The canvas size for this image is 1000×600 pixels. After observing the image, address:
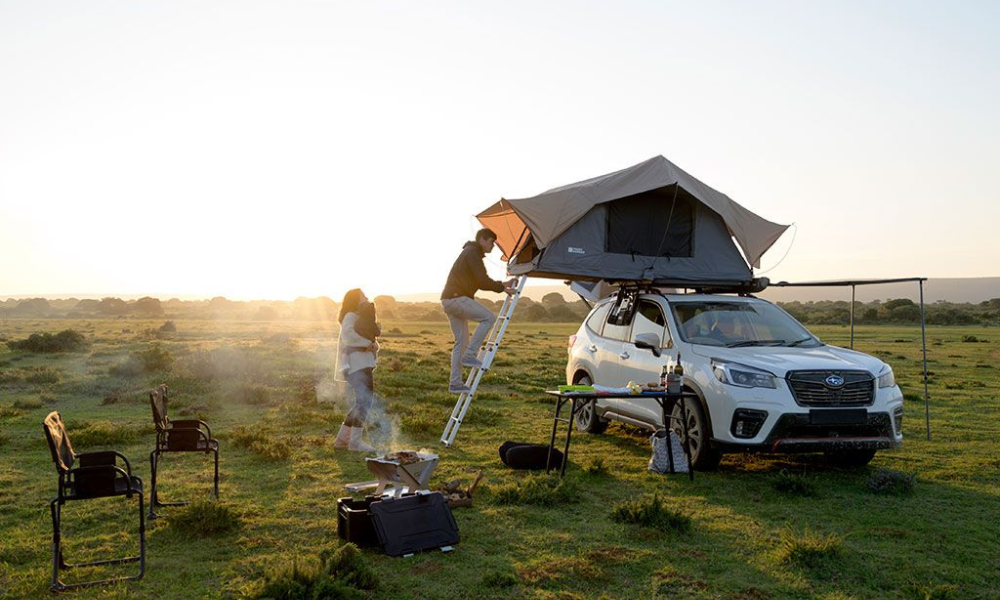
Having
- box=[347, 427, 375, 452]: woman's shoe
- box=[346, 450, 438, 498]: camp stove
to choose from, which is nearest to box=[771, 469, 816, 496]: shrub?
box=[346, 450, 438, 498]: camp stove

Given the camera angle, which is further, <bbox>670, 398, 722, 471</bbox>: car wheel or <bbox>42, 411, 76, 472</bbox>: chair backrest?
<bbox>670, 398, 722, 471</bbox>: car wheel

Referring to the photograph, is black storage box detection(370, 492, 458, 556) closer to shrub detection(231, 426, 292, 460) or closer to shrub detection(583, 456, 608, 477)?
shrub detection(583, 456, 608, 477)

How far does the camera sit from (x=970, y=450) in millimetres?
11070

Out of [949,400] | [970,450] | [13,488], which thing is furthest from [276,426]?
[949,400]

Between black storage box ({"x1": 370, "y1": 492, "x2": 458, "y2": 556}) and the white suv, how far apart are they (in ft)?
12.4

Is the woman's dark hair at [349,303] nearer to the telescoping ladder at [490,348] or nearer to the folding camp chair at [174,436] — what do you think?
the telescoping ladder at [490,348]

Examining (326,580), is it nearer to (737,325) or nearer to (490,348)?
(490,348)

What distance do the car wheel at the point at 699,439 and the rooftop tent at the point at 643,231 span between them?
2.66m

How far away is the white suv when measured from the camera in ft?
27.7

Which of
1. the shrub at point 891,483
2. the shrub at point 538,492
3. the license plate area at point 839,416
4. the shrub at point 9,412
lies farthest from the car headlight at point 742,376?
the shrub at point 9,412

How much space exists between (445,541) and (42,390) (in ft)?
51.7

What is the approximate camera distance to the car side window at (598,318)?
11880 millimetres

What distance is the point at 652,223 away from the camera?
39.6ft

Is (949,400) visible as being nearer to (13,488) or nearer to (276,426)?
(276,426)
